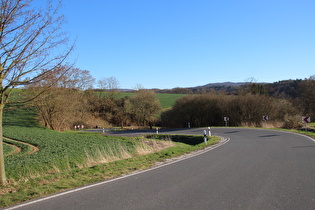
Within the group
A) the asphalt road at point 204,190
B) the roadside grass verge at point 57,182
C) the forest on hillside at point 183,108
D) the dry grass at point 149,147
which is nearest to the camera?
the asphalt road at point 204,190

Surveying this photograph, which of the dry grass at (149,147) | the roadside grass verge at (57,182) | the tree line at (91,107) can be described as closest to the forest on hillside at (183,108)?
the tree line at (91,107)

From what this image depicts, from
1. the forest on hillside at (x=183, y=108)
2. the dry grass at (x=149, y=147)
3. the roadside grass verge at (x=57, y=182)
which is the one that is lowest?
the dry grass at (x=149, y=147)

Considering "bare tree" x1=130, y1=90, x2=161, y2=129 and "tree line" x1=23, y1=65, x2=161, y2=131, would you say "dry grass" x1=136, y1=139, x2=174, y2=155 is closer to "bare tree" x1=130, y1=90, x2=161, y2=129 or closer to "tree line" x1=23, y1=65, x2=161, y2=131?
"tree line" x1=23, y1=65, x2=161, y2=131

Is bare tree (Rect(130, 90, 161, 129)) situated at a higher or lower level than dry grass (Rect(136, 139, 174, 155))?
higher

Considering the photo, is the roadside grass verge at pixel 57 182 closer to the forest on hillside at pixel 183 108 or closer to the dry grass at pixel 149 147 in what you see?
the dry grass at pixel 149 147

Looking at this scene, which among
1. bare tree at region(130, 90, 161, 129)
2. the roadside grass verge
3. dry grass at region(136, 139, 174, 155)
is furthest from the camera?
bare tree at region(130, 90, 161, 129)

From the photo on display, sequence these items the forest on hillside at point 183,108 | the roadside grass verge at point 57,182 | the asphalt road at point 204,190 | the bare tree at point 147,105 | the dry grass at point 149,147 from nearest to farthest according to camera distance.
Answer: the asphalt road at point 204,190 < the roadside grass verge at point 57,182 < the dry grass at point 149,147 < the forest on hillside at point 183,108 < the bare tree at point 147,105

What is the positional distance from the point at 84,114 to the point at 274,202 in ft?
170

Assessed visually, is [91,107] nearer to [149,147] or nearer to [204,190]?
[149,147]

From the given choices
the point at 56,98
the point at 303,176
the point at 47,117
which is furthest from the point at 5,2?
the point at 47,117

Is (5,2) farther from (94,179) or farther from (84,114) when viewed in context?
(84,114)

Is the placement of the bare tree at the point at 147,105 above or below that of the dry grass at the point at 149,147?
above

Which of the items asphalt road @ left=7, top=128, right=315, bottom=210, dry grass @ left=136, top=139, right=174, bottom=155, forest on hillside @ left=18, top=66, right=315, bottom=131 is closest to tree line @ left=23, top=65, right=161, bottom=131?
forest on hillside @ left=18, top=66, right=315, bottom=131

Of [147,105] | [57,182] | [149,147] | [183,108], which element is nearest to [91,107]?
[147,105]
